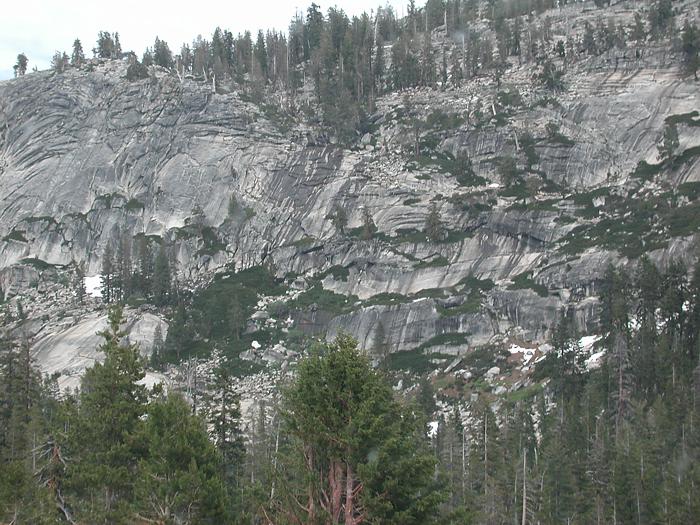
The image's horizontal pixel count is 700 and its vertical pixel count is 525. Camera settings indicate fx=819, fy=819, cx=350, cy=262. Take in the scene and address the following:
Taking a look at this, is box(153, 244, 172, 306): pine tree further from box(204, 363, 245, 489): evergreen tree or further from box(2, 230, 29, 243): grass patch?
box(204, 363, 245, 489): evergreen tree

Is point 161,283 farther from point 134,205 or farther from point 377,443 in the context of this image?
point 377,443

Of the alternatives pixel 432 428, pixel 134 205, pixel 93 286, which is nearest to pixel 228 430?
pixel 432 428

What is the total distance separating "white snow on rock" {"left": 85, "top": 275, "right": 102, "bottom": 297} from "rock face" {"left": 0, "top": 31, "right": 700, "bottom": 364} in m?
4.90

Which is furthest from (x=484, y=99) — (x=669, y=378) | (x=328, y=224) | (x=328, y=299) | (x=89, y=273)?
(x=669, y=378)

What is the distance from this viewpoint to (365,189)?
438 ft

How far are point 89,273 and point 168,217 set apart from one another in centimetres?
1642

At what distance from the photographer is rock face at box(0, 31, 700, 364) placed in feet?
356

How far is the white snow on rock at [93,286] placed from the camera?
130500 millimetres

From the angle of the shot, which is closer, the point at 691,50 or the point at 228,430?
the point at 228,430

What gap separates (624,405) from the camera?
232 ft

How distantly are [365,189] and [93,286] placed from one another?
47.1 m

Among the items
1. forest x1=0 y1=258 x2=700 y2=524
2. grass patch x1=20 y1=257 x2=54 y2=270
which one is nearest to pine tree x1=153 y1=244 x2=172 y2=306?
grass patch x1=20 y1=257 x2=54 y2=270

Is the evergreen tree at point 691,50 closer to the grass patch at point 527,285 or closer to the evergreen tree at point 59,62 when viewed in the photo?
the grass patch at point 527,285

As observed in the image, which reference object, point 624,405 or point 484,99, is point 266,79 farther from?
point 624,405
